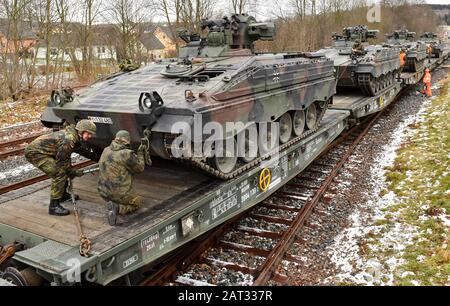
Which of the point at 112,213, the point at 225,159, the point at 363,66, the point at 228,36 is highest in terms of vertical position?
the point at 228,36

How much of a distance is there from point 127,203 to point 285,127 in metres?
4.34

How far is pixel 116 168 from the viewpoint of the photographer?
5.41 m

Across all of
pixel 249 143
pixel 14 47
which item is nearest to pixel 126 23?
pixel 14 47

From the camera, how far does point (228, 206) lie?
6617 millimetres

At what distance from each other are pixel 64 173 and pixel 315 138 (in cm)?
567

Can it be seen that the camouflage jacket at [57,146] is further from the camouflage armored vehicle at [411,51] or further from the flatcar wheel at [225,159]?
the camouflage armored vehicle at [411,51]

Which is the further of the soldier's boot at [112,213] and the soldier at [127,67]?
the soldier at [127,67]

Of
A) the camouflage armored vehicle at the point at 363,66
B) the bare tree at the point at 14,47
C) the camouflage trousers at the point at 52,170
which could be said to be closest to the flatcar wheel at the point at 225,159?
the camouflage trousers at the point at 52,170

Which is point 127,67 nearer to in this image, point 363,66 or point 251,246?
point 251,246

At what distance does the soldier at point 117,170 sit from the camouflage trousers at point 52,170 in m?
0.78

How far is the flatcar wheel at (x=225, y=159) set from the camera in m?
6.75

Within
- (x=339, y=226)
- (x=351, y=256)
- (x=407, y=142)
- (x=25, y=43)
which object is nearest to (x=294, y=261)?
(x=351, y=256)

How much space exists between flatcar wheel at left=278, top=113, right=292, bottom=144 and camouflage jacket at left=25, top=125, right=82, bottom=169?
4280 mm

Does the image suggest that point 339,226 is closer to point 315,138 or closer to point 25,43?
point 315,138
